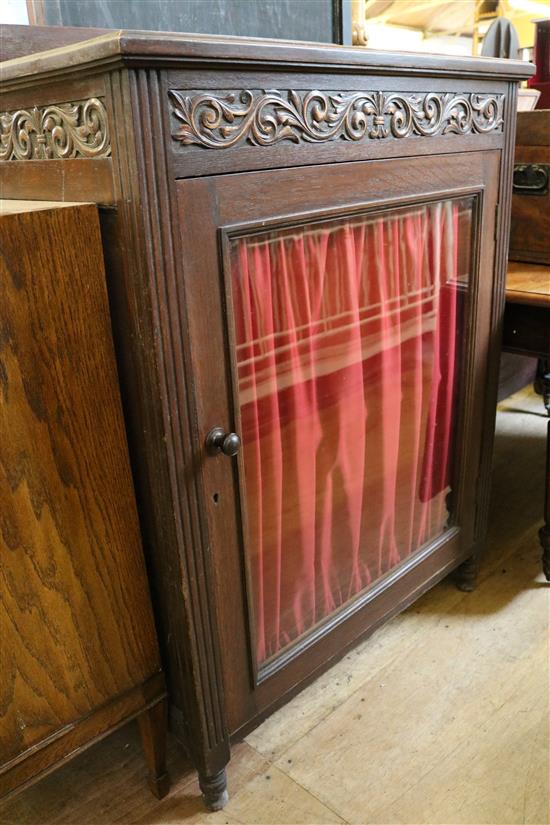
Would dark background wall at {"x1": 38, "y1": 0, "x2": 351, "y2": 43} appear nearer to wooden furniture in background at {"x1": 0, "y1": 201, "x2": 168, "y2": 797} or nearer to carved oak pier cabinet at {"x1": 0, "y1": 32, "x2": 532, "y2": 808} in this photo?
carved oak pier cabinet at {"x1": 0, "y1": 32, "x2": 532, "y2": 808}

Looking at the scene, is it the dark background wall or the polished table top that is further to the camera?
the polished table top

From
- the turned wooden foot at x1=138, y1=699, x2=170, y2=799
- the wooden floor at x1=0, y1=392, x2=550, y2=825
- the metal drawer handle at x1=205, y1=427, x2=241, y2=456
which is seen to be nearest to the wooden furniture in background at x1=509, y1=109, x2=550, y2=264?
the wooden floor at x1=0, y1=392, x2=550, y2=825

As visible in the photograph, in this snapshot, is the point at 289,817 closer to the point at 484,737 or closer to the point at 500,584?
the point at 484,737

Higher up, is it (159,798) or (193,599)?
(193,599)

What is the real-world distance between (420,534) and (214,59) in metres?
1.10

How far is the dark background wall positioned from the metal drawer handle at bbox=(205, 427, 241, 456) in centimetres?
85

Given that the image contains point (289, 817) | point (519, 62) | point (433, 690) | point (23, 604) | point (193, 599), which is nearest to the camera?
point (23, 604)

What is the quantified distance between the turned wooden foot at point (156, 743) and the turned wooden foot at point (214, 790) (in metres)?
0.08

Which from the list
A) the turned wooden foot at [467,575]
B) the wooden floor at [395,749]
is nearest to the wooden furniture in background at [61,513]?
the wooden floor at [395,749]

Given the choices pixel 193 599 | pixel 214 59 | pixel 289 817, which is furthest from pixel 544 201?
pixel 289 817

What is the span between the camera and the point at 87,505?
102 centimetres

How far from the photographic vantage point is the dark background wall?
1.32 m

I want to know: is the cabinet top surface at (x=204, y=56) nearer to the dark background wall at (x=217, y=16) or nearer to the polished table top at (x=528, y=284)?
the dark background wall at (x=217, y=16)

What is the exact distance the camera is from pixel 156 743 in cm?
124
